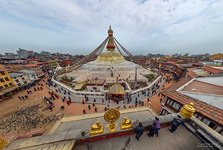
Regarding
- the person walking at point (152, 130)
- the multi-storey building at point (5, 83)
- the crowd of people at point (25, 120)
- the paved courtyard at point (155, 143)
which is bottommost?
the crowd of people at point (25, 120)

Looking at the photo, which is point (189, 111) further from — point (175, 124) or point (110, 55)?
point (110, 55)

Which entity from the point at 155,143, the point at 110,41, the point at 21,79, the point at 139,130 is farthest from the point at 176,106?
the point at 110,41

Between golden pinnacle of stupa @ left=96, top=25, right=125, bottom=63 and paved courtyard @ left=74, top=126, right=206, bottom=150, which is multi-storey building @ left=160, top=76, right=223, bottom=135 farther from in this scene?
golden pinnacle of stupa @ left=96, top=25, right=125, bottom=63

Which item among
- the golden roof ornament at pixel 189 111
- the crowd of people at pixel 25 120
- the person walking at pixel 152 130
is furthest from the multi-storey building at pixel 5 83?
the golden roof ornament at pixel 189 111

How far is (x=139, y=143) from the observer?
18.2 ft

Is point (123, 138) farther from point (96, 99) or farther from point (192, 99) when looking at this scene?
point (96, 99)

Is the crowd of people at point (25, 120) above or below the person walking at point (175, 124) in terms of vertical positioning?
below

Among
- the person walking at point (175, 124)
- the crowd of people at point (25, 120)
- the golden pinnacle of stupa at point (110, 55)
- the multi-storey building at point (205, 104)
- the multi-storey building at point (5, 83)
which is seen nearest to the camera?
the person walking at point (175, 124)

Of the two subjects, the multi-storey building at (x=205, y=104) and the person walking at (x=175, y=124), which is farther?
the multi-storey building at (x=205, y=104)

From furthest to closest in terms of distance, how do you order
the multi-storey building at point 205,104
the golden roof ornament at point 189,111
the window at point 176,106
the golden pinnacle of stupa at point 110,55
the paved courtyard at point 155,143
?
1. the golden pinnacle of stupa at point 110,55
2. the window at point 176,106
3. the multi-storey building at point 205,104
4. the golden roof ornament at point 189,111
5. the paved courtyard at point 155,143

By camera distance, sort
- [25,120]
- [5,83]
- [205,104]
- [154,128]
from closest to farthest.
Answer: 1. [154,128]
2. [205,104]
3. [25,120]
4. [5,83]

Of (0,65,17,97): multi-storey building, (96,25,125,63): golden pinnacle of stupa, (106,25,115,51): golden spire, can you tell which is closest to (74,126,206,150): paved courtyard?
(0,65,17,97): multi-storey building

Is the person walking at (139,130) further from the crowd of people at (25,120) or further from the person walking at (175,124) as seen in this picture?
the crowd of people at (25,120)

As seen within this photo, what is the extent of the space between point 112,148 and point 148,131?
237 centimetres
